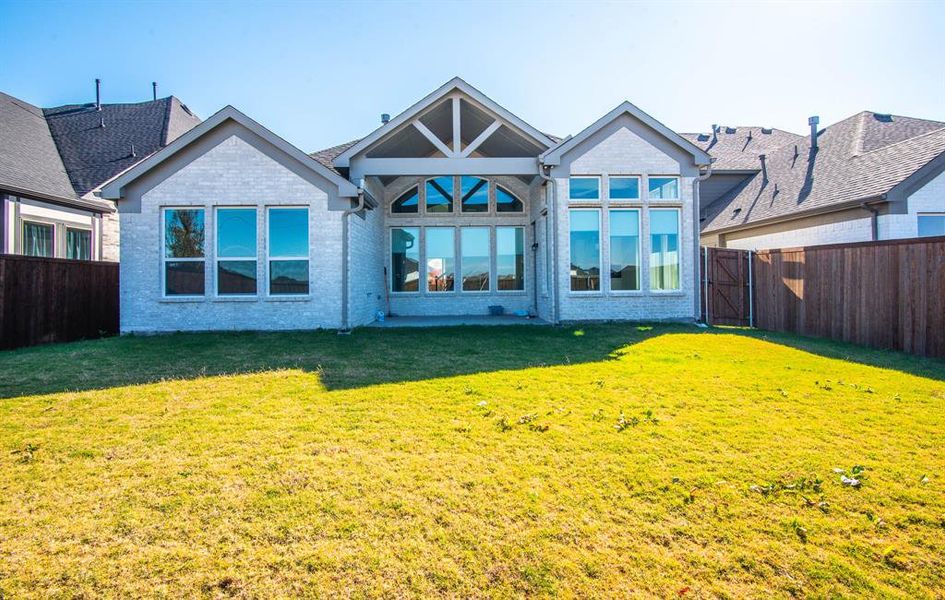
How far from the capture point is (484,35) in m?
11.5

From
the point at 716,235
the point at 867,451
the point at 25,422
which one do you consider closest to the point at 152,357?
the point at 25,422

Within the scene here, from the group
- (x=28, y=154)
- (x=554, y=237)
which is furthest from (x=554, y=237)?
(x=28, y=154)

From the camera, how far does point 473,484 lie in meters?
3.31

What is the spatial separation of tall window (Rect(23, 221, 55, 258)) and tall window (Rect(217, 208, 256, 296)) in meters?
6.64

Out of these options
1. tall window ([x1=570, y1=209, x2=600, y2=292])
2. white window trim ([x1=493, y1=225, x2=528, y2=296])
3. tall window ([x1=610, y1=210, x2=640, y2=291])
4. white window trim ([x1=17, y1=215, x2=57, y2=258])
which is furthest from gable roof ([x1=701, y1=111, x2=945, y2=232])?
white window trim ([x1=17, y1=215, x2=57, y2=258])

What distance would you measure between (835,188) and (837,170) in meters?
1.44

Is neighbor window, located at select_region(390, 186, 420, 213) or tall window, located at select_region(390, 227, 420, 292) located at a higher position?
neighbor window, located at select_region(390, 186, 420, 213)

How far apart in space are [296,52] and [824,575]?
556 inches

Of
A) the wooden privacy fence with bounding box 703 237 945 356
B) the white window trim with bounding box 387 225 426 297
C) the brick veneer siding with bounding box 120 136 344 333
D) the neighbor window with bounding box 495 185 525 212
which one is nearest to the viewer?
the wooden privacy fence with bounding box 703 237 945 356

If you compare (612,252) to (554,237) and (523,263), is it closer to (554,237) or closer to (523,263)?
(554,237)

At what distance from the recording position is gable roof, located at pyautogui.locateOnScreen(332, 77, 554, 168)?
1128 centimetres

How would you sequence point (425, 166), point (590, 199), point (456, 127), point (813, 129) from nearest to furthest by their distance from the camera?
1. point (425, 166)
2. point (456, 127)
3. point (590, 199)
4. point (813, 129)

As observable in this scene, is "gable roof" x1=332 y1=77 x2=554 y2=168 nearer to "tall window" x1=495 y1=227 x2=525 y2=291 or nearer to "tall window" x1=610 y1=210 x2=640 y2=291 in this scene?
"tall window" x1=610 y1=210 x2=640 y2=291

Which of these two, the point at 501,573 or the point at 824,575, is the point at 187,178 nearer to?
the point at 501,573
